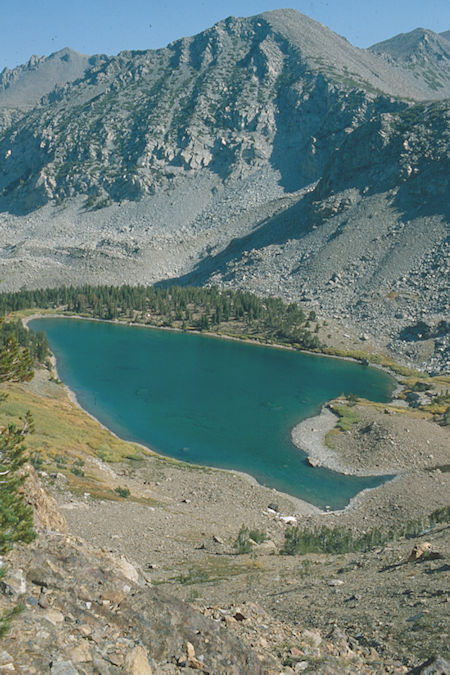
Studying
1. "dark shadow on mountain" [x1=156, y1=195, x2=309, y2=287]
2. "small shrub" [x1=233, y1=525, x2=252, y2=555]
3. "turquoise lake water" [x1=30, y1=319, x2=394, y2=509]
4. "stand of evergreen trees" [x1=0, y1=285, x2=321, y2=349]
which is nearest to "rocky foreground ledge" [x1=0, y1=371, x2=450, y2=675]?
"small shrub" [x1=233, y1=525, x2=252, y2=555]

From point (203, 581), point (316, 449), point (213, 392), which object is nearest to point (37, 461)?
point (203, 581)

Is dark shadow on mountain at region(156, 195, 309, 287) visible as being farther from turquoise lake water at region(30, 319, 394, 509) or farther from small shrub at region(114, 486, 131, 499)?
small shrub at region(114, 486, 131, 499)

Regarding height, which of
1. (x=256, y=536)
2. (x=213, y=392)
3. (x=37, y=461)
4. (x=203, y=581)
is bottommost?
(x=213, y=392)

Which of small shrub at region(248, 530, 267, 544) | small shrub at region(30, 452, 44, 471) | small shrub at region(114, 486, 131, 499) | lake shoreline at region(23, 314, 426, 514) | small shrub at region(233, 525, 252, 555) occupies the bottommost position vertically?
lake shoreline at region(23, 314, 426, 514)

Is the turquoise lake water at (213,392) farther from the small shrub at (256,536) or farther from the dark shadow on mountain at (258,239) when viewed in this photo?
the dark shadow on mountain at (258,239)

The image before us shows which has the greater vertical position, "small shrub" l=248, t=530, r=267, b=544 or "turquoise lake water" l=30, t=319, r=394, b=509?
"small shrub" l=248, t=530, r=267, b=544

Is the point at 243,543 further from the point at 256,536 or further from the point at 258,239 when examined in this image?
the point at 258,239

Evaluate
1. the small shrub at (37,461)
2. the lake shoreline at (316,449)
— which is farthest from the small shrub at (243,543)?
the small shrub at (37,461)
